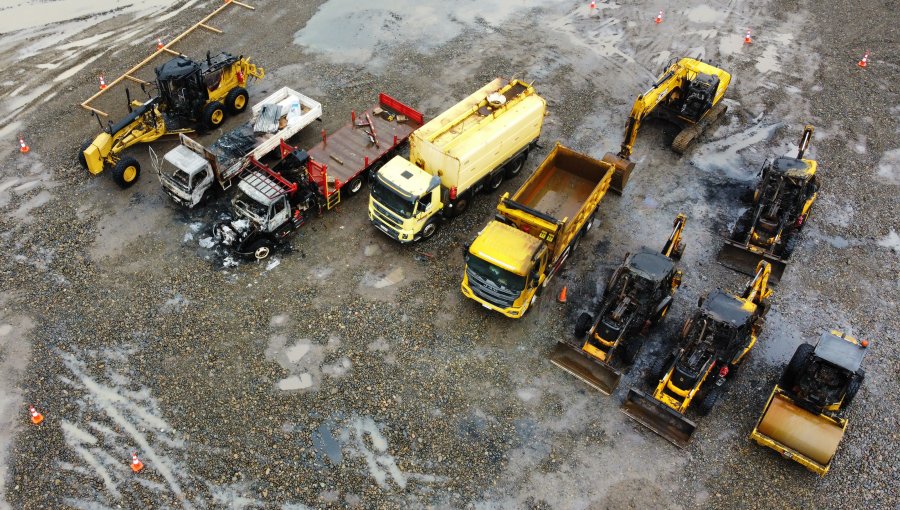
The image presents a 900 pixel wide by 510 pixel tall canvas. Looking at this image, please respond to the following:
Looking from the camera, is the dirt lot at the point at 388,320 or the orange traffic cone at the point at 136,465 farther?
the dirt lot at the point at 388,320

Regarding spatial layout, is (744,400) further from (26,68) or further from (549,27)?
(26,68)

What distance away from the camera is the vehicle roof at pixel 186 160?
1894cm

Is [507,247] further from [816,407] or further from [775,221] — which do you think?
[775,221]

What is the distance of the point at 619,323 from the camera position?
15719mm

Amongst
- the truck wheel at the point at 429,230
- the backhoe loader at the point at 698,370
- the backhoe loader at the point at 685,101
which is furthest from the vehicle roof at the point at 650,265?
the truck wheel at the point at 429,230

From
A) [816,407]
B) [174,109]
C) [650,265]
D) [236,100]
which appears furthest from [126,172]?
[816,407]

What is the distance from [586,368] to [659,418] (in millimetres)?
2128

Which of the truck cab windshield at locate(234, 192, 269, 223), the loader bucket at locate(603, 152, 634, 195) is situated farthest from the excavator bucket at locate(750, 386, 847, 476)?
the truck cab windshield at locate(234, 192, 269, 223)

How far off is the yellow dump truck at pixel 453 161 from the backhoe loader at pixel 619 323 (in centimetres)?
566

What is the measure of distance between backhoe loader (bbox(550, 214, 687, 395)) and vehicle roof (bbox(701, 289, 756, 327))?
1.34 meters

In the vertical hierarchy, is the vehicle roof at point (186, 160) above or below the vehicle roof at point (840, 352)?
above

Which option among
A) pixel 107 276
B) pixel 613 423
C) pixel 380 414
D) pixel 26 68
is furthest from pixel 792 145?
pixel 26 68

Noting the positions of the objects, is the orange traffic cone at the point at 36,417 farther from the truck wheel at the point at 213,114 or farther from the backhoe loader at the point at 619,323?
the backhoe loader at the point at 619,323

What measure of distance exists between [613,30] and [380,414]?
22.5 metres
